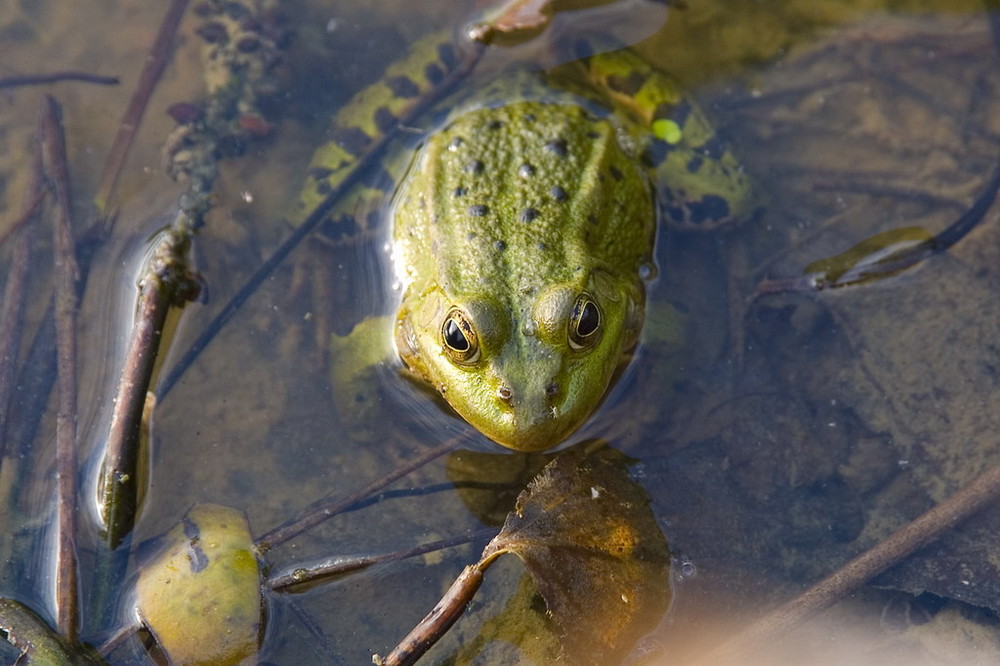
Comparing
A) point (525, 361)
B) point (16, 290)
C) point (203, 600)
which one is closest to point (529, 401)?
point (525, 361)

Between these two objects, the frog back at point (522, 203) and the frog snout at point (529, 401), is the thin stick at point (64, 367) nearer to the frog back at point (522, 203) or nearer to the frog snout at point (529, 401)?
the frog back at point (522, 203)

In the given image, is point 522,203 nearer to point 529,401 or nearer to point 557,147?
point 557,147

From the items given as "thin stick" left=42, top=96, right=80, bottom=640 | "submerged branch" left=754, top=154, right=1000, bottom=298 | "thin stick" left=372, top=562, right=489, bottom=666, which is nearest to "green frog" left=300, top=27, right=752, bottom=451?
"submerged branch" left=754, top=154, right=1000, bottom=298

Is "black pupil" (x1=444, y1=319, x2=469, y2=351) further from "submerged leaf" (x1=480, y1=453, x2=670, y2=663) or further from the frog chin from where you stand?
"submerged leaf" (x1=480, y1=453, x2=670, y2=663)

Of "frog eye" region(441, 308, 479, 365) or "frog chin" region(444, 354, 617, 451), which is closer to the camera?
"frog chin" region(444, 354, 617, 451)

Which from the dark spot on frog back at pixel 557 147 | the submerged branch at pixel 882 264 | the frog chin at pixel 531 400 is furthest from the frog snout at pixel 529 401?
the submerged branch at pixel 882 264
